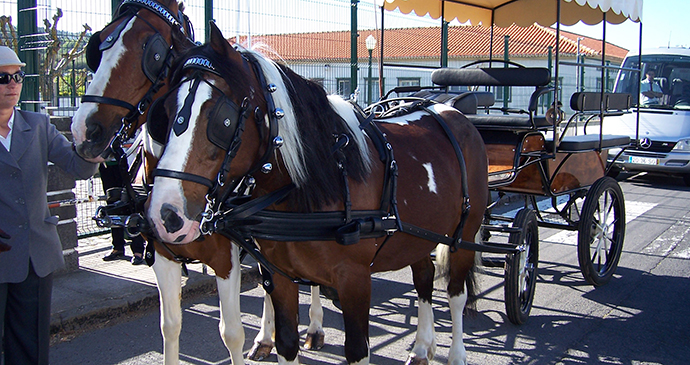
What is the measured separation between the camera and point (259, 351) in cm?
384

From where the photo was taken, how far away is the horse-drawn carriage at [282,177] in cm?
206

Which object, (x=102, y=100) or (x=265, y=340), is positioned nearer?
(x=102, y=100)

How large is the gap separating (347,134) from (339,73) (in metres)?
5.83

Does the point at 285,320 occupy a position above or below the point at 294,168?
below

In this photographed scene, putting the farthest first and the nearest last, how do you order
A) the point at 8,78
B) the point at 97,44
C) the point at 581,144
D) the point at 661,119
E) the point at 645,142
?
the point at 661,119, the point at 645,142, the point at 581,144, the point at 97,44, the point at 8,78

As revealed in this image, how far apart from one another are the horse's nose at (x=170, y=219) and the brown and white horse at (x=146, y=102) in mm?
949

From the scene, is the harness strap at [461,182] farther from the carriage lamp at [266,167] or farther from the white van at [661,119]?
the white van at [661,119]

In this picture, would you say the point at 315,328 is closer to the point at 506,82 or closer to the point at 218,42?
the point at 218,42

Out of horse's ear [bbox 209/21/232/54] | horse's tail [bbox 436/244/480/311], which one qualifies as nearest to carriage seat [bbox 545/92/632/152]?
horse's tail [bbox 436/244/480/311]

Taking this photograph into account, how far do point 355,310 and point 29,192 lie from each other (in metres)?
1.61

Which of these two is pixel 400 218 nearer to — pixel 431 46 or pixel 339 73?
A: pixel 339 73

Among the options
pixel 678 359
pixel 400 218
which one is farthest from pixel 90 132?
pixel 678 359

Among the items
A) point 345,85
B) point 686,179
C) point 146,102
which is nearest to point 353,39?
point 345,85

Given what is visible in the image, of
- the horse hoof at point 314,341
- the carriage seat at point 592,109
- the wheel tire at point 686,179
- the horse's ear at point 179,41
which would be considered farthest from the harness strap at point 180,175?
the wheel tire at point 686,179
